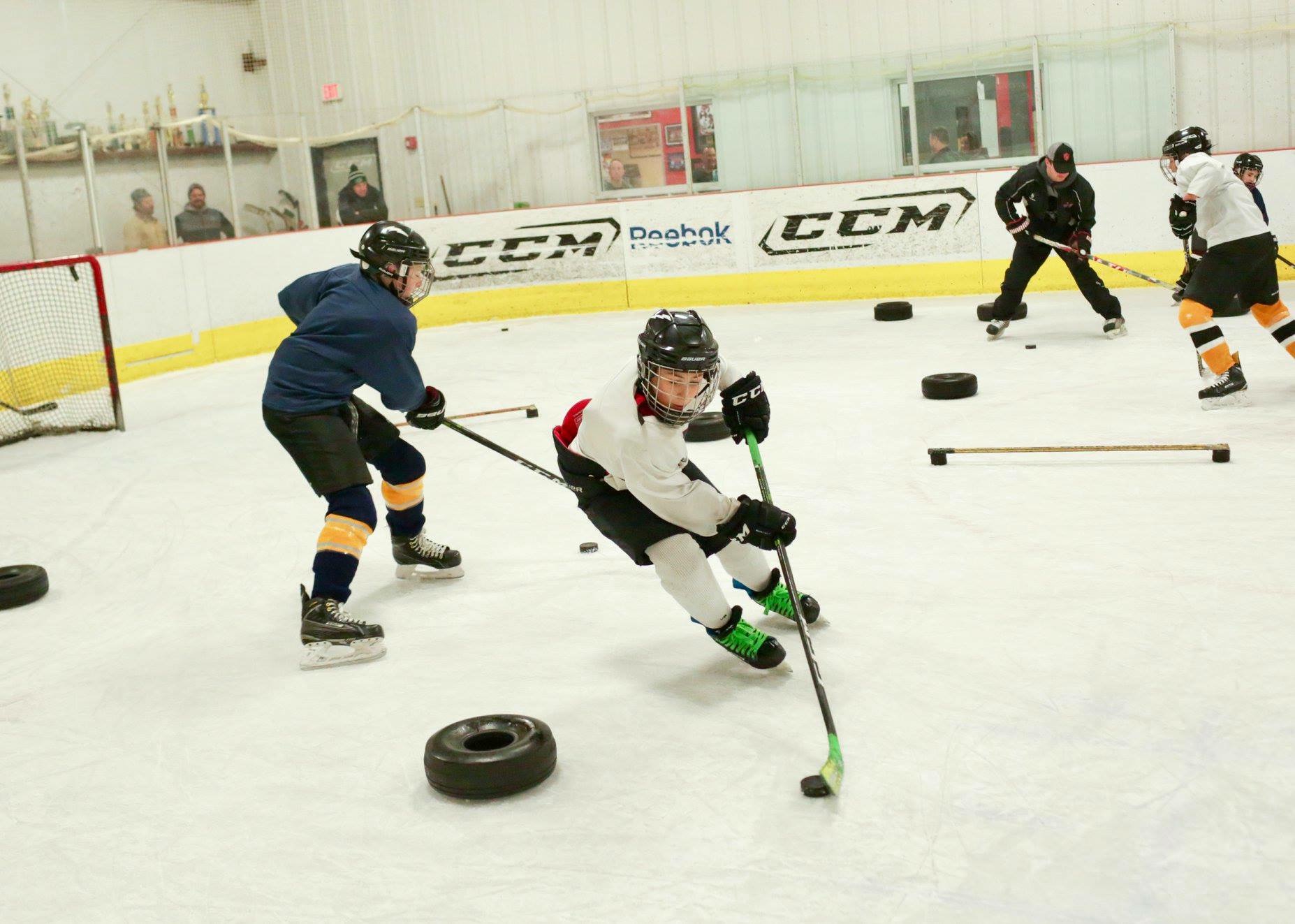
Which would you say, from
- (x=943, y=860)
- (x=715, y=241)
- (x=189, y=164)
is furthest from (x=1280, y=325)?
(x=189, y=164)

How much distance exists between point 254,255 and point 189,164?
1.25 meters

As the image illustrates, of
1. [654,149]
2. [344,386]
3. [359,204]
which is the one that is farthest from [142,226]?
[344,386]

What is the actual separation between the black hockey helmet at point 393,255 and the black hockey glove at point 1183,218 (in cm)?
514

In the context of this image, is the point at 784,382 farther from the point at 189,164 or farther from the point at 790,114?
the point at 189,164

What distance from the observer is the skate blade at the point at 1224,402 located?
513cm

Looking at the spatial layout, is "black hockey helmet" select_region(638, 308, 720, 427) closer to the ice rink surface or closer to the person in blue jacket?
the ice rink surface

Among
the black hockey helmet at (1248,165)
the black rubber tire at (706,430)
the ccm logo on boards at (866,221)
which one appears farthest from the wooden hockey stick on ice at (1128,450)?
the ccm logo on boards at (866,221)

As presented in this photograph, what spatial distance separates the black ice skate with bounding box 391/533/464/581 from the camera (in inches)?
152

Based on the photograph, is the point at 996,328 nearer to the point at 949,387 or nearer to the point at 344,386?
the point at 949,387

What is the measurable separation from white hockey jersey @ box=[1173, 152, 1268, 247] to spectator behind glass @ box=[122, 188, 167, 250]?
6.99 m

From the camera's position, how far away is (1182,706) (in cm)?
254

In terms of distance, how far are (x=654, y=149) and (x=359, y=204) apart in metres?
2.70

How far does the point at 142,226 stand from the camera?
9188mm

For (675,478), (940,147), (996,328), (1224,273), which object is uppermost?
(940,147)
